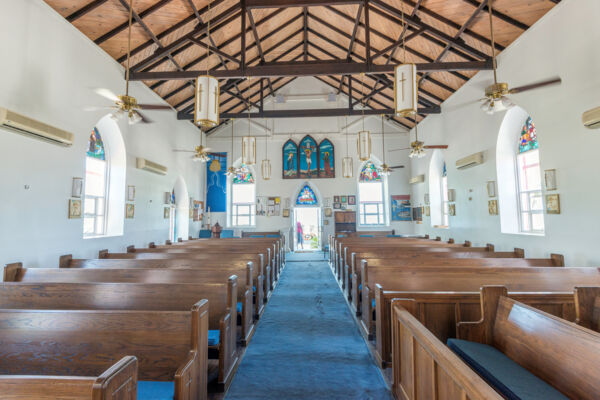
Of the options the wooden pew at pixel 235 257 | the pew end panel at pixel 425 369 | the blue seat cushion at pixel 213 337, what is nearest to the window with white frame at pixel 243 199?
the wooden pew at pixel 235 257

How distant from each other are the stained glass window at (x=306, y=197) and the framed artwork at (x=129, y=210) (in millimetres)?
6109

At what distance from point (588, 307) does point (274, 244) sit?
14.5ft

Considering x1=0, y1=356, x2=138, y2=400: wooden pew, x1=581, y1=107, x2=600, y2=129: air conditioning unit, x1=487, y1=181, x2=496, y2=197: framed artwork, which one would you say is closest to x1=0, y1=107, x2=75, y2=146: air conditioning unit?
x1=0, y1=356, x2=138, y2=400: wooden pew

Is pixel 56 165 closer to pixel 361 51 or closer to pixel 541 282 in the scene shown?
pixel 541 282

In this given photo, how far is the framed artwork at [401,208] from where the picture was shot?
1078 cm

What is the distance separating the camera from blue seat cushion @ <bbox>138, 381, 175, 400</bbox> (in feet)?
4.61

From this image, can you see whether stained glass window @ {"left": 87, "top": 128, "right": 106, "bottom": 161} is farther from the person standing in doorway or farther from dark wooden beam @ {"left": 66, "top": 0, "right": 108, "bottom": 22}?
the person standing in doorway

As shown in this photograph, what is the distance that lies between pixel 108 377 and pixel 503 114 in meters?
6.45

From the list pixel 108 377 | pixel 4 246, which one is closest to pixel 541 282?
pixel 108 377

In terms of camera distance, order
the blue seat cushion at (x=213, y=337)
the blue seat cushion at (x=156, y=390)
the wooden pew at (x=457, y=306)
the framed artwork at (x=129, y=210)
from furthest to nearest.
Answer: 1. the framed artwork at (x=129, y=210)
2. the blue seat cushion at (x=213, y=337)
3. the wooden pew at (x=457, y=306)
4. the blue seat cushion at (x=156, y=390)

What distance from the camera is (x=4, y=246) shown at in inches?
133

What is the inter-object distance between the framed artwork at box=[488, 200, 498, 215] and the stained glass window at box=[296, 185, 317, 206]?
622 cm

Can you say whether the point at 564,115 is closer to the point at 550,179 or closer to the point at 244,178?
the point at 550,179

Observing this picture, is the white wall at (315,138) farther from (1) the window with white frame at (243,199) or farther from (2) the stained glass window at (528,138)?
(2) the stained glass window at (528,138)
